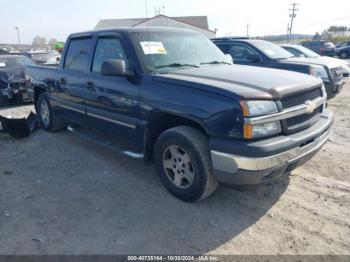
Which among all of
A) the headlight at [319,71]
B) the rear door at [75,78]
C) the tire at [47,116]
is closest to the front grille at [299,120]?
the rear door at [75,78]

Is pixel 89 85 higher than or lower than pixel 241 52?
lower

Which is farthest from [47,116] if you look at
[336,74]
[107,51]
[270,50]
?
[336,74]

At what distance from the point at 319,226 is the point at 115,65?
270 centimetres

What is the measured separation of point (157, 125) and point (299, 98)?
1.58 m

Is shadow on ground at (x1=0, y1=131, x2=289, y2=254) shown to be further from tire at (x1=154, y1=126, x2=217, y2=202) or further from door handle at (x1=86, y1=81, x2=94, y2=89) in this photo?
door handle at (x1=86, y1=81, x2=94, y2=89)

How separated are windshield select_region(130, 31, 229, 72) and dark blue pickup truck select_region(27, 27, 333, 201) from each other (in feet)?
0.04

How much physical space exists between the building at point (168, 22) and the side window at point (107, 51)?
2482cm

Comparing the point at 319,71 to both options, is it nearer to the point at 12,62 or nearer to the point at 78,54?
the point at 78,54

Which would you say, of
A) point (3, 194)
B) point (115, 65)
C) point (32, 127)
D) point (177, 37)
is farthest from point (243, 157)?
point (32, 127)

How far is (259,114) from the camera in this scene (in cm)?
281

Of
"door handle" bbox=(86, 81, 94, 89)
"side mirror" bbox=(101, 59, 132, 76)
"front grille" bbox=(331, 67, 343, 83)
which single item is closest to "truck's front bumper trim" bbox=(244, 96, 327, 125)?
"side mirror" bbox=(101, 59, 132, 76)

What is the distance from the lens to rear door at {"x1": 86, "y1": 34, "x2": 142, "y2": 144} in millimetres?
3811

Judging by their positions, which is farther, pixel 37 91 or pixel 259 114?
pixel 37 91

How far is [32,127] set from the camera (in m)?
6.20
